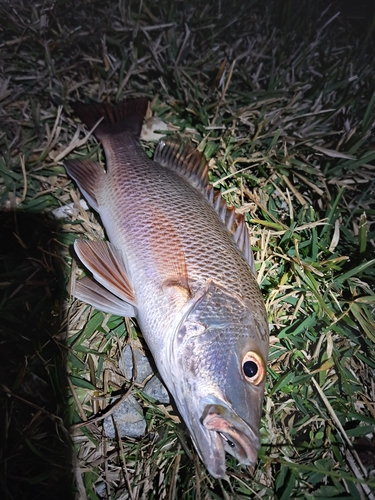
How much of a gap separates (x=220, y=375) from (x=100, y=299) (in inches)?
32.6

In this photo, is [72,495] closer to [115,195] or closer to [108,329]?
[108,329]

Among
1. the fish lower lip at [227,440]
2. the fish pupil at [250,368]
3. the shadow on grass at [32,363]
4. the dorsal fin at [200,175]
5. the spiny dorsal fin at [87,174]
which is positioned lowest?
the shadow on grass at [32,363]

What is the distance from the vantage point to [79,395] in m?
2.05

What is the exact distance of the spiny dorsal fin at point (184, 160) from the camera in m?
2.22

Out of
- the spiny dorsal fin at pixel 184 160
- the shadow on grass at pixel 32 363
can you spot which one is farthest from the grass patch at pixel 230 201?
the spiny dorsal fin at pixel 184 160

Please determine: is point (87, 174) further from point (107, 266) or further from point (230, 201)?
A: point (230, 201)

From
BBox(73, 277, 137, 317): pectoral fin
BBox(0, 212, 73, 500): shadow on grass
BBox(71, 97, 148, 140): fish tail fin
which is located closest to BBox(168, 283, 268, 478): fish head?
BBox(73, 277, 137, 317): pectoral fin

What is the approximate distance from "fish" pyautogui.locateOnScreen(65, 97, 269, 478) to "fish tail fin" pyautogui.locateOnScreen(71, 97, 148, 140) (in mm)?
27

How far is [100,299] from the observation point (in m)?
2.04

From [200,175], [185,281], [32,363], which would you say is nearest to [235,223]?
[200,175]

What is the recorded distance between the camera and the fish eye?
1.59 metres

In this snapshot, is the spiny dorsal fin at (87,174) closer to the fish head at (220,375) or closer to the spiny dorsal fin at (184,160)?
the spiny dorsal fin at (184,160)

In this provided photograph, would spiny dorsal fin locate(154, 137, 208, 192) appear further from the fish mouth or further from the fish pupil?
the fish mouth

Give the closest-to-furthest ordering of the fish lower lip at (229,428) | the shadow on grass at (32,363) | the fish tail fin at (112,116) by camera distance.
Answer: the fish lower lip at (229,428) → the shadow on grass at (32,363) → the fish tail fin at (112,116)
